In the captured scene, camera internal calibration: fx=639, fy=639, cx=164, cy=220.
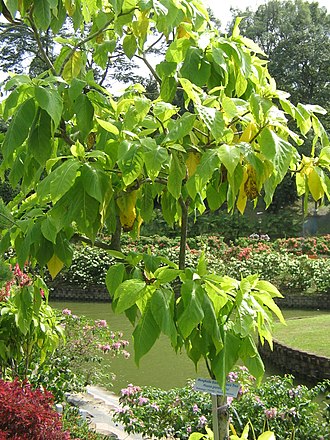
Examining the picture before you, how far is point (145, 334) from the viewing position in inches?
55.9

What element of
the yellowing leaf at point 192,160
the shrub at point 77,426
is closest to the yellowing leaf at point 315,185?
the yellowing leaf at point 192,160

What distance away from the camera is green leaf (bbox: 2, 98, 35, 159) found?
1.51 m

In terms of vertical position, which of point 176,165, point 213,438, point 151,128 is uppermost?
point 151,128

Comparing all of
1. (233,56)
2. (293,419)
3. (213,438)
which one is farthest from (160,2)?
(293,419)

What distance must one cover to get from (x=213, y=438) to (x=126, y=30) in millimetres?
1379

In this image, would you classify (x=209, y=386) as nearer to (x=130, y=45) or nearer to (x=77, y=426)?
(x=130, y=45)

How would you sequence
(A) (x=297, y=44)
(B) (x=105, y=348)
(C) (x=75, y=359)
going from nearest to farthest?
(C) (x=75, y=359) → (B) (x=105, y=348) → (A) (x=297, y=44)

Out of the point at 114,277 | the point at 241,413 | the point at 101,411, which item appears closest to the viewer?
the point at 114,277

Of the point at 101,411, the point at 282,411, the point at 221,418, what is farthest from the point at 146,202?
the point at 101,411

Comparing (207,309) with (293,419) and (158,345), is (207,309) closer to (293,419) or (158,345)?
(293,419)

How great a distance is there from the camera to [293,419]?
4.19m

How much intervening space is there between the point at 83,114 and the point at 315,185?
2.12 ft

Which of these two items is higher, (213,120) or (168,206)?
(213,120)

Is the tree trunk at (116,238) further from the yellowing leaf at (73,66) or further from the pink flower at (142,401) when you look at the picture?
the pink flower at (142,401)
